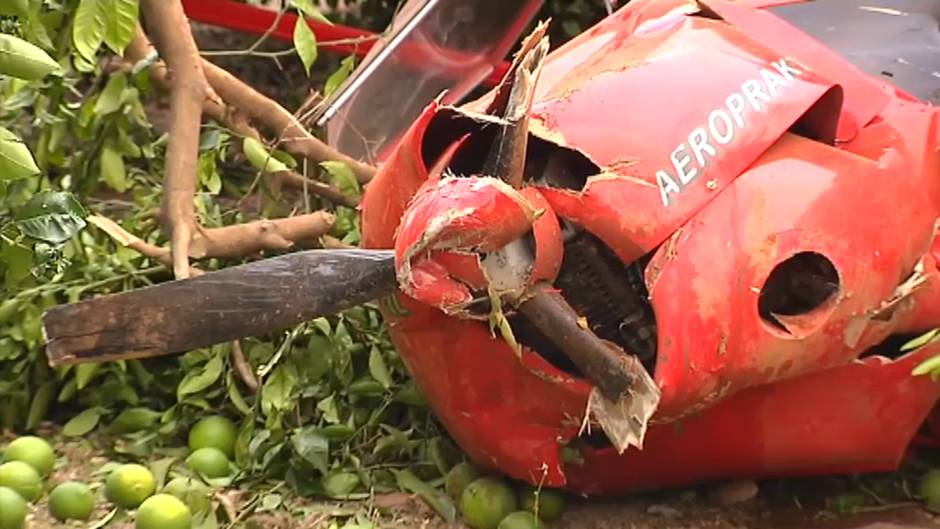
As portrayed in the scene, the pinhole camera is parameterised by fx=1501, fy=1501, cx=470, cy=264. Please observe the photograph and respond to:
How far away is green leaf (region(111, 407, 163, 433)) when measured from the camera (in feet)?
7.58

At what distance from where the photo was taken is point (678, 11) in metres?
2.02

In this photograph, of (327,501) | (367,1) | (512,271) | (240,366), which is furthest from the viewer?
(367,1)

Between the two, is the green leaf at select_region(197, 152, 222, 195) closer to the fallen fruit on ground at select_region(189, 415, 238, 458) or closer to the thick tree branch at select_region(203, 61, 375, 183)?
the thick tree branch at select_region(203, 61, 375, 183)

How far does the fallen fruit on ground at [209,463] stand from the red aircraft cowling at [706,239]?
34 cm

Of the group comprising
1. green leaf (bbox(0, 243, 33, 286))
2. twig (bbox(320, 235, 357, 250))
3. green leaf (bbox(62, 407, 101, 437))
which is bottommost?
green leaf (bbox(62, 407, 101, 437))

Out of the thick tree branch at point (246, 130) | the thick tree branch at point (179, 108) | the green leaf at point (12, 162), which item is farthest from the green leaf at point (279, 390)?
the green leaf at point (12, 162)

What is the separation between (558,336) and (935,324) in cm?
56

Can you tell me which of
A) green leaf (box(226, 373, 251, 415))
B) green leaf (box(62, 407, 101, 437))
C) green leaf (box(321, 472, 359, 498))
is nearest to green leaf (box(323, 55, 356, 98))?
green leaf (box(226, 373, 251, 415))

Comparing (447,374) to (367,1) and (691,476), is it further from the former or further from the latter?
(367,1)

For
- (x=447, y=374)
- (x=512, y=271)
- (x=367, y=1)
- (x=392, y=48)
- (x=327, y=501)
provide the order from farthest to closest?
(x=367, y=1)
(x=392, y=48)
(x=327, y=501)
(x=447, y=374)
(x=512, y=271)

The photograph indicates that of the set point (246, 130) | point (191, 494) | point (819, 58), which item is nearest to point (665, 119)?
point (819, 58)

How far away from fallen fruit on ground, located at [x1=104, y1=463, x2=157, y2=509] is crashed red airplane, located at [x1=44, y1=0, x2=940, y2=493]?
12.6 inches

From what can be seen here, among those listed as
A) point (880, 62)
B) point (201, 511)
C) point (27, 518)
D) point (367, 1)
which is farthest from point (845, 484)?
point (367, 1)

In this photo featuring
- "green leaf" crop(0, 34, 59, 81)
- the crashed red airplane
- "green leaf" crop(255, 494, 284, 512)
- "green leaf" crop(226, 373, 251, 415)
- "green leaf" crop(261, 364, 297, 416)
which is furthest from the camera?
"green leaf" crop(226, 373, 251, 415)
